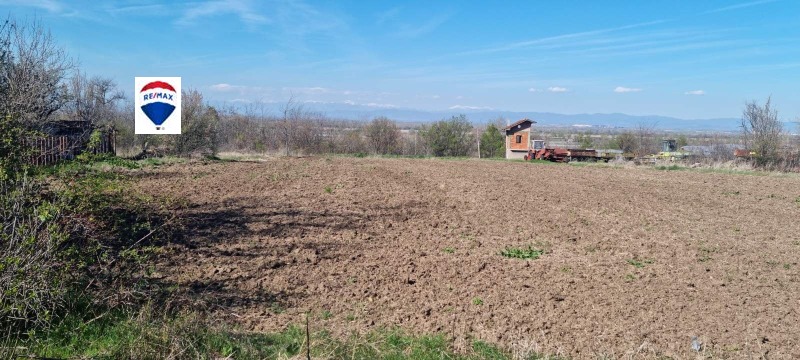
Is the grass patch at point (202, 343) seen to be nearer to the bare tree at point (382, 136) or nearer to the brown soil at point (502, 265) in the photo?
the brown soil at point (502, 265)

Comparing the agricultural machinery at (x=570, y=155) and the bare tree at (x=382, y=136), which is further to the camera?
the bare tree at (x=382, y=136)

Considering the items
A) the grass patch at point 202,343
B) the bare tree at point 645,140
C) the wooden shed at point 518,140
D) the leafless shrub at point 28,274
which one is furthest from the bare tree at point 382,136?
the leafless shrub at point 28,274

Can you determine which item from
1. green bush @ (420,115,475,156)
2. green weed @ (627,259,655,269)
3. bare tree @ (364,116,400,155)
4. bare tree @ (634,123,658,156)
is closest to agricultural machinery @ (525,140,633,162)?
green bush @ (420,115,475,156)

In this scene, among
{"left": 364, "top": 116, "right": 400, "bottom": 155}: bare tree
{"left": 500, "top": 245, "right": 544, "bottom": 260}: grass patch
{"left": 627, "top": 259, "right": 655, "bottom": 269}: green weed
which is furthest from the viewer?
{"left": 364, "top": 116, "right": 400, "bottom": 155}: bare tree

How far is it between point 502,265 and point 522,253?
90 cm

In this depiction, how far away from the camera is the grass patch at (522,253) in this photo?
27.0 feet

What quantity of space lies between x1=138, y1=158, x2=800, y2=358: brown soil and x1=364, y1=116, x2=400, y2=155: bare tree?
23537 millimetres

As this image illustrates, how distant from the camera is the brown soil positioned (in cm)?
547

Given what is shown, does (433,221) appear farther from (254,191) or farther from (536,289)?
(254,191)

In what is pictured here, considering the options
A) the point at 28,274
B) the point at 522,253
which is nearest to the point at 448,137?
the point at 522,253

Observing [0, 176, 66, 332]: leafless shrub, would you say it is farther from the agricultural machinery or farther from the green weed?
the agricultural machinery

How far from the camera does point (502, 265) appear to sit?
7691 mm

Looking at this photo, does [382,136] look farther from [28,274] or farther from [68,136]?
[28,274]

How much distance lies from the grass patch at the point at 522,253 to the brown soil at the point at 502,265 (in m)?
0.17
